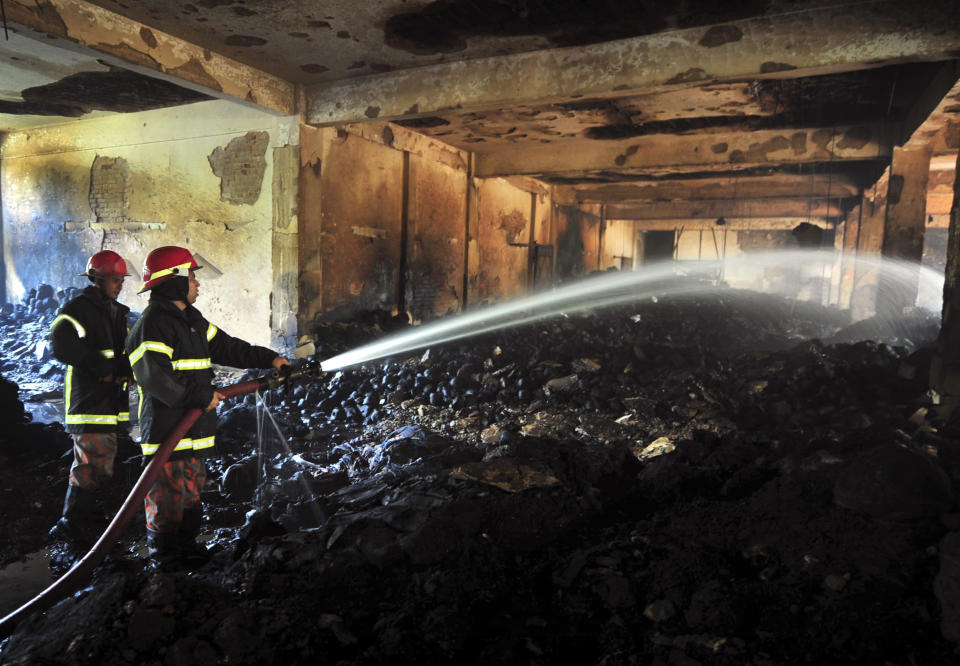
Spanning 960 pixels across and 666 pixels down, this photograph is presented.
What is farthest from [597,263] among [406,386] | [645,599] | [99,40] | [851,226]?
[645,599]

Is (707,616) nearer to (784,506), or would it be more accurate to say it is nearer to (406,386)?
(784,506)

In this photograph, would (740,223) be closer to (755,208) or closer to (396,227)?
(755,208)

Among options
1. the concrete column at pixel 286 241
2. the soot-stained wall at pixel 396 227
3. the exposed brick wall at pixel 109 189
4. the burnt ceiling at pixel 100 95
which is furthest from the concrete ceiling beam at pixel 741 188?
the exposed brick wall at pixel 109 189

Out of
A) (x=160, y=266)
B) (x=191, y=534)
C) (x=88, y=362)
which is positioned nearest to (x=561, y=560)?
(x=191, y=534)

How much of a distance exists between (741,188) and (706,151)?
5.36 metres

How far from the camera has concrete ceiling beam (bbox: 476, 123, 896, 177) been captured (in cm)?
762

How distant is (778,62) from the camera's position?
4422 millimetres

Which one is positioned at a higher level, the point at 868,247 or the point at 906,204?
the point at 906,204

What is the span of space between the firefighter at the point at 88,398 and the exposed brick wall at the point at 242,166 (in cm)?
370

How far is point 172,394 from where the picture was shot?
277 cm

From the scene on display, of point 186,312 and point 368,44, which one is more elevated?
point 368,44

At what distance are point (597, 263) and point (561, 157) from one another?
911 cm

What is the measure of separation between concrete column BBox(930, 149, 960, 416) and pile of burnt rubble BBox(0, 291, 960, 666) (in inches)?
10.2

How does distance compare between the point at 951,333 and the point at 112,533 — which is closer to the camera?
the point at 112,533
